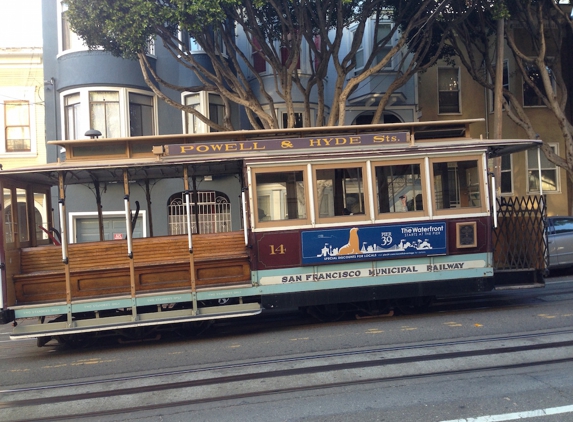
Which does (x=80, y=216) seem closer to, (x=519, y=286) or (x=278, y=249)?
(x=278, y=249)

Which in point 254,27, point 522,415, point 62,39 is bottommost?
point 522,415

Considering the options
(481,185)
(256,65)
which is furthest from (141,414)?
(256,65)

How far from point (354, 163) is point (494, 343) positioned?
131 inches

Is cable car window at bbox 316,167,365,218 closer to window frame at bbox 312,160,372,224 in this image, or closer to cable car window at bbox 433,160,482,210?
window frame at bbox 312,160,372,224

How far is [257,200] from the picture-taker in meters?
8.35

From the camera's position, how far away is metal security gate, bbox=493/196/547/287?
30.0 feet

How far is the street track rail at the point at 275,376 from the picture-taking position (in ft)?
18.6

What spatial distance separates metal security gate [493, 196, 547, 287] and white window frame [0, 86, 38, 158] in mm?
14689

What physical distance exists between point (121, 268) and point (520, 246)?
685cm

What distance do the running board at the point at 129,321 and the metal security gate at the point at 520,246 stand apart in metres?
4.46

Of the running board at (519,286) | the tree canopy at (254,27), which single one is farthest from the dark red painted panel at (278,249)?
the tree canopy at (254,27)

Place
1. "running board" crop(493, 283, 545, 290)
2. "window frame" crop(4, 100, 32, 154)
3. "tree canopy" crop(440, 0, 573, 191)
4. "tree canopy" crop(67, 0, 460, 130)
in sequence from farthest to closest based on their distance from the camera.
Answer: "window frame" crop(4, 100, 32, 154) < "tree canopy" crop(440, 0, 573, 191) < "tree canopy" crop(67, 0, 460, 130) < "running board" crop(493, 283, 545, 290)

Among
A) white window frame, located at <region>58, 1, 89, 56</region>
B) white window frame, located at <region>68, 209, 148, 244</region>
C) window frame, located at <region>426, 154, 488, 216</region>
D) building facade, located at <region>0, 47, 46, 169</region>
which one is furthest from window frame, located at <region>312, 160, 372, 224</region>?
building facade, located at <region>0, 47, 46, 169</region>

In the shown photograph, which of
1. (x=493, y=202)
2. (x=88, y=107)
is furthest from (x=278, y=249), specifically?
(x=88, y=107)
